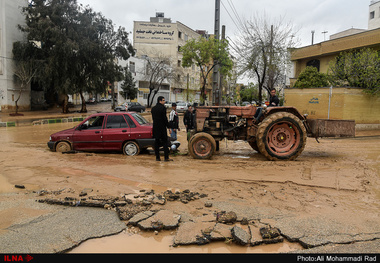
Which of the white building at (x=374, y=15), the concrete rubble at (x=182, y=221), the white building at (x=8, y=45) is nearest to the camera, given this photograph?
the concrete rubble at (x=182, y=221)

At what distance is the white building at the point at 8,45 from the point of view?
31547mm

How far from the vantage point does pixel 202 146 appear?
8.96 m

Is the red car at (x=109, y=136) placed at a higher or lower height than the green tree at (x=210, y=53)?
lower

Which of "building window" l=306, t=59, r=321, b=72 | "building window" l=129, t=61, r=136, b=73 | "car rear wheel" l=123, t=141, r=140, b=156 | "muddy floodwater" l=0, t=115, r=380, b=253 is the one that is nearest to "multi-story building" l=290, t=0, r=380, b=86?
"building window" l=306, t=59, r=321, b=72

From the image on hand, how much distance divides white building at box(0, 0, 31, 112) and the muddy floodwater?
27.2 m

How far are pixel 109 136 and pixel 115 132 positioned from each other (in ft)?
0.81

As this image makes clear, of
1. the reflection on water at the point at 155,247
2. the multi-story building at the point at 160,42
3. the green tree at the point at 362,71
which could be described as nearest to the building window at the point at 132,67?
the multi-story building at the point at 160,42

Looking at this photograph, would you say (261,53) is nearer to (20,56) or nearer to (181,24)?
(20,56)

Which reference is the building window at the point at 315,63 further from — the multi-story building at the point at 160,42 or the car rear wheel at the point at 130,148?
the multi-story building at the point at 160,42

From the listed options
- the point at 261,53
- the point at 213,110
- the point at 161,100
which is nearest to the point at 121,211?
the point at 161,100

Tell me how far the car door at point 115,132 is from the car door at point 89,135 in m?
0.21

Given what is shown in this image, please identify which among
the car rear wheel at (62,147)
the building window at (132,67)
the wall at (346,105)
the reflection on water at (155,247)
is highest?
the building window at (132,67)

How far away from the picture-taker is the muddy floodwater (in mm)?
3859

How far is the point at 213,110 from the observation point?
9297 millimetres
